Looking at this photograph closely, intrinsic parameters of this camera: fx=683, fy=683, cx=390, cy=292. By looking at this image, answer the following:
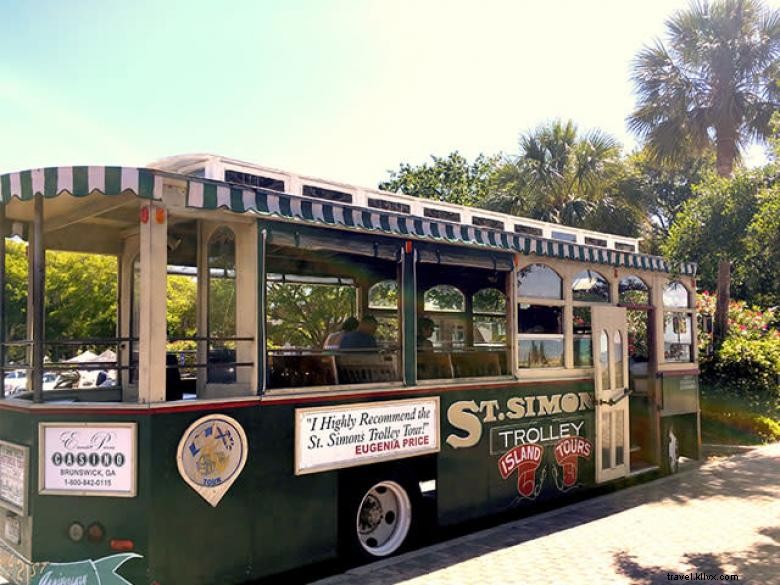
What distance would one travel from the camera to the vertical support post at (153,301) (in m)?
4.71

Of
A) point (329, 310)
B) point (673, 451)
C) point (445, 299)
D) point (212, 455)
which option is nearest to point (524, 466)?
point (445, 299)

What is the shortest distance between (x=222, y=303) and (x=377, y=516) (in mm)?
2383

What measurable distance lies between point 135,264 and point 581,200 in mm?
13775

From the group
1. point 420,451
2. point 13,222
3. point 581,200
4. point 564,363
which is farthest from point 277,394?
point 581,200

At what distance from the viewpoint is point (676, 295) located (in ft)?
33.3

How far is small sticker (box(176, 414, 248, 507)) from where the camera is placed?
15.6 feet

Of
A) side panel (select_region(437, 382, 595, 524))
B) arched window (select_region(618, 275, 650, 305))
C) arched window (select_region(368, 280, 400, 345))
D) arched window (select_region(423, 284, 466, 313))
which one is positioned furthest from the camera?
arched window (select_region(618, 275, 650, 305))

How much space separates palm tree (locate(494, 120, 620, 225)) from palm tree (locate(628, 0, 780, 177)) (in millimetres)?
1687

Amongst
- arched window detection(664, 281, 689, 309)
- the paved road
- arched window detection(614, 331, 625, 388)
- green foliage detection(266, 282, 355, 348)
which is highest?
arched window detection(664, 281, 689, 309)

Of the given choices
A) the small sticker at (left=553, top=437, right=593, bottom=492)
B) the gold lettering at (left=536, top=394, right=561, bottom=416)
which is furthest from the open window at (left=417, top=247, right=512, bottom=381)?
the small sticker at (left=553, top=437, right=593, bottom=492)

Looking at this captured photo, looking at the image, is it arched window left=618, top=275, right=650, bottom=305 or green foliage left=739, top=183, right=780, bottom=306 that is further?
arched window left=618, top=275, right=650, bottom=305

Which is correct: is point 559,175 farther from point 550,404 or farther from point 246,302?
point 246,302

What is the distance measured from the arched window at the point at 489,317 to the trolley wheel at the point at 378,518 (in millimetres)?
2228

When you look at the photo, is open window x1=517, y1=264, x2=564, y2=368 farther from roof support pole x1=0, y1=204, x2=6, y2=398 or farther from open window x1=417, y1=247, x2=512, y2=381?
roof support pole x1=0, y1=204, x2=6, y2=398
